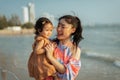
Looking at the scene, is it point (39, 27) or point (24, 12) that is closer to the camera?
point (39, 27)

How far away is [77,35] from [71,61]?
263 mm

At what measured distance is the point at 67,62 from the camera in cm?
277

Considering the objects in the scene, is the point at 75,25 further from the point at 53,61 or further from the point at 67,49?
the point at 53,61

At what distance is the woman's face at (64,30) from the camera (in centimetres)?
279

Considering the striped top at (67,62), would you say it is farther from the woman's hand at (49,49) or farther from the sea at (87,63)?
the sea at (87,63)

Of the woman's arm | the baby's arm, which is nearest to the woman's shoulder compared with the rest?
the woman's arm

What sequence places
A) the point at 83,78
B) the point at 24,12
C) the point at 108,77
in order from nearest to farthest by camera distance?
the point at 83,78 → the point at 108,77 → the point at 24,12

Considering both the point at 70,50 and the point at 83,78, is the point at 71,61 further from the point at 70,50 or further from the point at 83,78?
the point at 83,78

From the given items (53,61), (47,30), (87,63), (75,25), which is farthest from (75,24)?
(87,63)

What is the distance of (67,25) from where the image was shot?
2.82 meters

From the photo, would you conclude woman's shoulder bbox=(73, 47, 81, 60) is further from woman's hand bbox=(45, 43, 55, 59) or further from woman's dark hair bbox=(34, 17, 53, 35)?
woman's dark hair bbox=(34, 17, 53, 35)

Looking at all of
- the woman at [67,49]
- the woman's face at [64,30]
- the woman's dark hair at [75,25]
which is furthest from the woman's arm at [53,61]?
the woman's dark hair at [75,25]

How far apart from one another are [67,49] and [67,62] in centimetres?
10

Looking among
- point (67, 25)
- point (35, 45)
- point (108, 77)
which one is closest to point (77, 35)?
point (67, 25)
